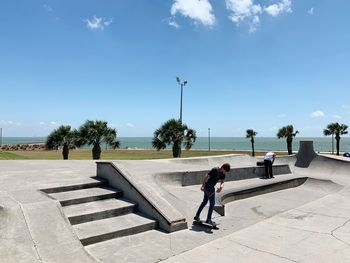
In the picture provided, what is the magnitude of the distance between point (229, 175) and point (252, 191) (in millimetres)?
1809

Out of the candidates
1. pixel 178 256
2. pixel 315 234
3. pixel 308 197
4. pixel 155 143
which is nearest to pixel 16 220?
pixel 178 256

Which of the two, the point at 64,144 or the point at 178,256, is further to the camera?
the point at 64,144

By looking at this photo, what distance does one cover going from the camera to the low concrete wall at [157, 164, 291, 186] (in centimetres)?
985

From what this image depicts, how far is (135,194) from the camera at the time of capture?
6844 millimetres

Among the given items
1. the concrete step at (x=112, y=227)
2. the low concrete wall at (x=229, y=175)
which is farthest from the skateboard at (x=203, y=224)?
the low concrete wall at (x=229, y=175)

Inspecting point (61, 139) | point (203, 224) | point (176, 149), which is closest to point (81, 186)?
point (203, 224)

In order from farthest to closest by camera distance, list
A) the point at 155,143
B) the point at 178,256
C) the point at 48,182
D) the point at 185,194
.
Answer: the point at 155,143 → the point at 185,194 → the point at 48,182 → the point at 178,256

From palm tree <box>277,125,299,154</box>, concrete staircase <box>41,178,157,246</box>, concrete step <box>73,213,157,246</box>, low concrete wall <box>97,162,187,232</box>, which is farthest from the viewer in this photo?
palm tree <box>277,125,299,154</box>

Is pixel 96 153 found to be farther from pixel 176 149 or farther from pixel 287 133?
pixel 287 133

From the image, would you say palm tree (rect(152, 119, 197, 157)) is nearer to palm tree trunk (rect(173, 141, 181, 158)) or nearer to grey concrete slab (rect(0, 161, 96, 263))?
palm tree trunk (rect(173, 141, 181, 158))

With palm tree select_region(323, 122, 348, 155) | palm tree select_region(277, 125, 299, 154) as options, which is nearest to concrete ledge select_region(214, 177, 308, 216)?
palm tree select_region(277, 125, 299, 154)

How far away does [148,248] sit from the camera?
5.10 m

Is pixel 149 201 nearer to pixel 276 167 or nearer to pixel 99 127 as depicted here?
pixel 276 167

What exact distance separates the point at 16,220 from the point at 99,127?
21618 millimetres
